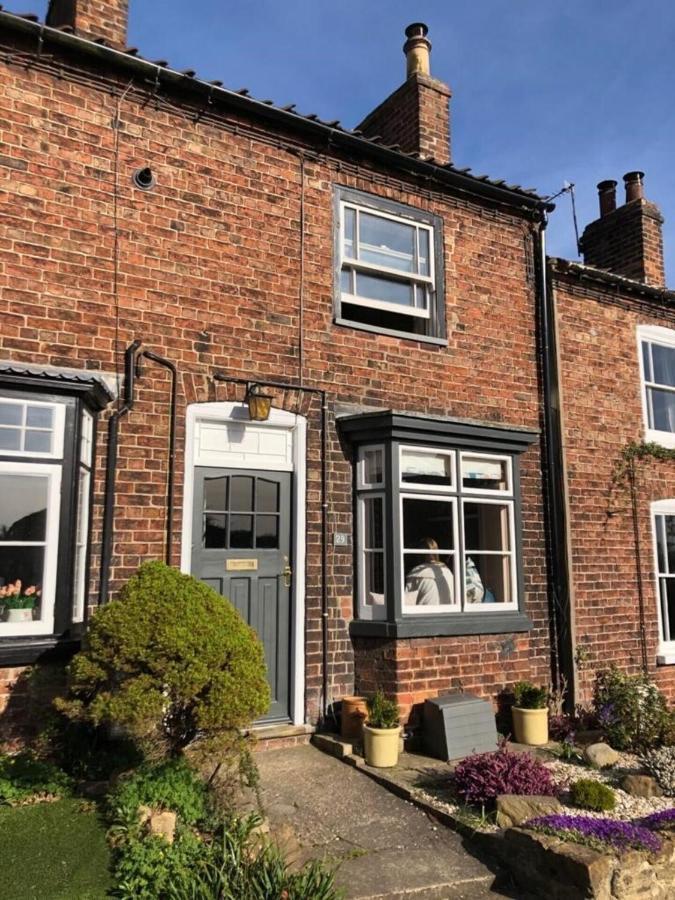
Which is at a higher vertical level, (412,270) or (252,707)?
(412,270)

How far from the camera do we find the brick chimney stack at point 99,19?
7.16m

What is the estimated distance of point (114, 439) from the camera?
6555 mm

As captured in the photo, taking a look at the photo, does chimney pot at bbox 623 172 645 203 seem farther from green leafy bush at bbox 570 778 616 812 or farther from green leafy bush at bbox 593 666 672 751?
green leafy bush at bbox 570 778 616 812

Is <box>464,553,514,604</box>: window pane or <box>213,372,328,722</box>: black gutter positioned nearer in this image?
<box>213,372,328,722</box>: black gutter

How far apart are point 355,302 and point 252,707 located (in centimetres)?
484

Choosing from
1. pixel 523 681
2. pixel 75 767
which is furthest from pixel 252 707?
pixel 523 681

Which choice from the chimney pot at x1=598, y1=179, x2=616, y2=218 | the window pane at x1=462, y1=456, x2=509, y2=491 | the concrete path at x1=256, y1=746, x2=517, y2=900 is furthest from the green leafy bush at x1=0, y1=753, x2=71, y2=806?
the chimney pot at x1=598, y1=179, x2=616, y2=218

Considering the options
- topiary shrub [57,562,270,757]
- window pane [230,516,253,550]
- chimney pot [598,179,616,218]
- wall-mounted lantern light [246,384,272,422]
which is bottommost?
topiary shrub [57,562,270,757]

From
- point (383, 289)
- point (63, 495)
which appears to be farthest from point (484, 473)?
point (63, 495)

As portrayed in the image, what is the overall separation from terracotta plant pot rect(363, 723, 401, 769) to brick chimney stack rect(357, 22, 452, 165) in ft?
22.3

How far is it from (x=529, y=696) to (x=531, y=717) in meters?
0.21

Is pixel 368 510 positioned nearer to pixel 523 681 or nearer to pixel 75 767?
pixel 523 681

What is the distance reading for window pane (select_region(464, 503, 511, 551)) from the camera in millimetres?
8508

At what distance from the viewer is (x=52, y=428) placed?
237 inches
